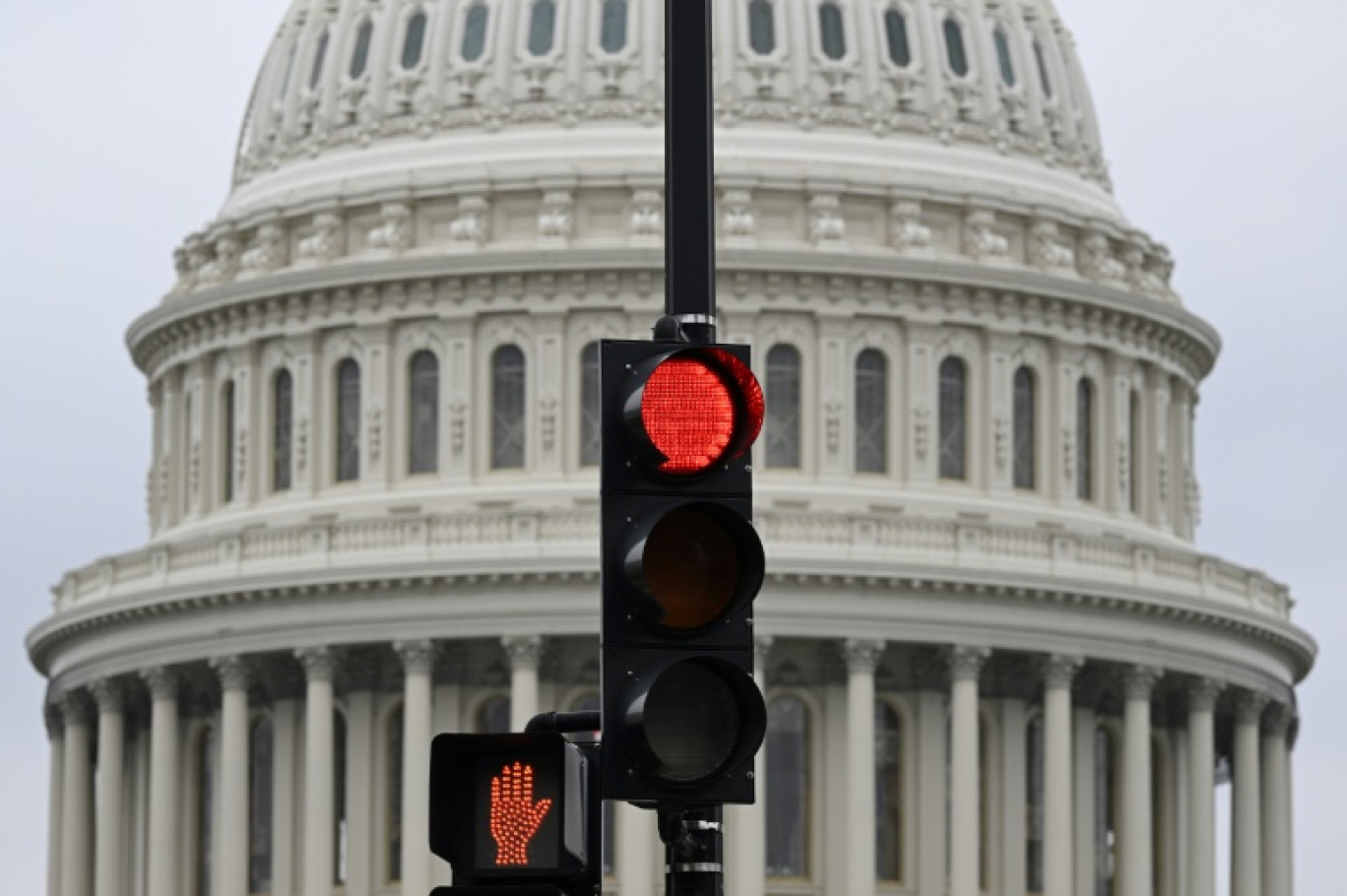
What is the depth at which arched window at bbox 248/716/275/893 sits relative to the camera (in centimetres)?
8944

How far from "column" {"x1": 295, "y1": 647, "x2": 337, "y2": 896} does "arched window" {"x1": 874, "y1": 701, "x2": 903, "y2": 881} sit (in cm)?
1167

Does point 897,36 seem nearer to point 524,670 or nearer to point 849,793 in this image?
point 524,670

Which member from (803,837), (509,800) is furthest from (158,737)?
(509,800)

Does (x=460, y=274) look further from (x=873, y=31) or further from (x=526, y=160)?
(x=873, y=31)

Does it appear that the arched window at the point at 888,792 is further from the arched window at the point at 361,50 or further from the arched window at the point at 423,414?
the arched window at the point at 361,50

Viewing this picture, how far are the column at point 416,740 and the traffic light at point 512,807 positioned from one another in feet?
237

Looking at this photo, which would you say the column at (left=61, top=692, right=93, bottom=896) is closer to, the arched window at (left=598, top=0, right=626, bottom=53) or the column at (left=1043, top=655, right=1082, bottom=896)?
the arched window at (left=598, top=0, right=626, bottom=53)

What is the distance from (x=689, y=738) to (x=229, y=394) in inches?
3269

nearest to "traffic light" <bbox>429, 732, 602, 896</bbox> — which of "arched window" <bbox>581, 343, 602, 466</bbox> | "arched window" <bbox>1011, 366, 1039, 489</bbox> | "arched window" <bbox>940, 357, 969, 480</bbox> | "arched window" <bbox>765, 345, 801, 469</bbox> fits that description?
"arched window" <bbox>581, 343, 602, 466</bbox>

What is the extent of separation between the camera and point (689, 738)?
1200 centimetres

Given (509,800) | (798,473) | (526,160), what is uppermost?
(526,160)

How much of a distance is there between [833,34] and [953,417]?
29.4ft

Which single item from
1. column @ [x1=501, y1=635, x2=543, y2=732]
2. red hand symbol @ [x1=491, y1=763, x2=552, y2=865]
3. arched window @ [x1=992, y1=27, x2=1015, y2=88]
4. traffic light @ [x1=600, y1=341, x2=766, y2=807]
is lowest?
red hand symbol @ [x1=491, y1=763, x2=552, y2=865]

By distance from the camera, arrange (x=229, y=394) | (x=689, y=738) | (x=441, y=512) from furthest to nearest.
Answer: (x=229, y=394)
(x=441, y=512)
(x=689, y=738)
